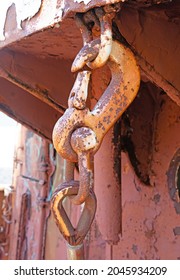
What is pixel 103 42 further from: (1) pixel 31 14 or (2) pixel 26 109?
(2) pixel 26 109

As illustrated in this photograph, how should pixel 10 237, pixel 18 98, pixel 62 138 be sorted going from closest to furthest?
pixel 62 138 → pixel 18 98 → pixel 10 237

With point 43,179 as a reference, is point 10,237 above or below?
below

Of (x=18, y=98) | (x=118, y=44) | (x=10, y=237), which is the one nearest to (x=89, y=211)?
(x=118, y=44)

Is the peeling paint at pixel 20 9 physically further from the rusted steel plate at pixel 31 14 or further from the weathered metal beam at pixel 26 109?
the weathered metal beam at pixel 26 109

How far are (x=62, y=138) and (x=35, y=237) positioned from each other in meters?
2.17

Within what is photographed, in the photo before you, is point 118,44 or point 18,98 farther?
point 18,98

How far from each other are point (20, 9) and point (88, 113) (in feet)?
1.64

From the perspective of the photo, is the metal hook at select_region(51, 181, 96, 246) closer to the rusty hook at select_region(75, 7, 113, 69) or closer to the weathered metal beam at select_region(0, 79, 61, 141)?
the rusty hook at select_region(75, 7, 113, 69)

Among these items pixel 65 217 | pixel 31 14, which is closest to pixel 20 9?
pixel 31 14

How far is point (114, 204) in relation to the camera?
55.7 inches

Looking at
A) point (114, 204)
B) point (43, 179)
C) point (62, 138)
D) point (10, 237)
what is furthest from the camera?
point (10, 237)

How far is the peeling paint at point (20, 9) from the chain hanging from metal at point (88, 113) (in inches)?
8.7

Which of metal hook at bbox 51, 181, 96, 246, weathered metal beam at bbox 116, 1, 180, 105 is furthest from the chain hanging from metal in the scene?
weathered metal beam at bbox 116, 1, 180, 105
